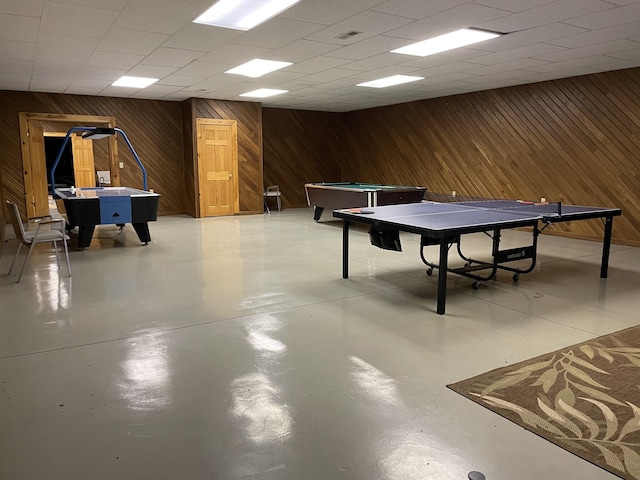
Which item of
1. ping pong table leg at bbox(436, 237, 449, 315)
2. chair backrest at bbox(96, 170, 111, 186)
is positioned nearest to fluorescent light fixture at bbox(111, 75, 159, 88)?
chair backrest at bbox(96, 170, 111, 186)

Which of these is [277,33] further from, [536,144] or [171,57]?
[536,144]

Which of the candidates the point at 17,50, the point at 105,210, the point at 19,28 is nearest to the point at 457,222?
the point at 19,28

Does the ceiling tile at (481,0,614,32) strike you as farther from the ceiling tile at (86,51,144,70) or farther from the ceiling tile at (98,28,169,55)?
the ceiling tile at (86,51,144,70)

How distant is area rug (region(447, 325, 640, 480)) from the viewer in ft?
6.97

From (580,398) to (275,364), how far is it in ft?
5.64

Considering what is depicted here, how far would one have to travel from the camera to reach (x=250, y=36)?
17.1 ft

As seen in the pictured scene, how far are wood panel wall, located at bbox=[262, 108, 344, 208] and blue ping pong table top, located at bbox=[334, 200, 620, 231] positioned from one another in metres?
7.52

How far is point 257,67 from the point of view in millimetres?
7070

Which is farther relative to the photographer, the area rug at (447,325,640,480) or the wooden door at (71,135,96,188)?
the wooden door at (71,135,96,188)

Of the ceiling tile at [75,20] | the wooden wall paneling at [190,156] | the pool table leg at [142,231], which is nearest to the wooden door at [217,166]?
the wooden wall paneling at [190,156]

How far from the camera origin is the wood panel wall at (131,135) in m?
9.41

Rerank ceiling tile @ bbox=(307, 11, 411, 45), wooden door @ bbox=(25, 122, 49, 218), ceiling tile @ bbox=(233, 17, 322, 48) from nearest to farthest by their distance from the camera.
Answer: ceiling tile @ bbox=(307, 11, 411, 45), ceiling tile @ bbox=(233, 17, 322, 48), wooden door @ bbox=(25, 122, 49, 218)

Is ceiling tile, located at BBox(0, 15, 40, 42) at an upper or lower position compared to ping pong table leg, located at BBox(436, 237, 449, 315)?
upper

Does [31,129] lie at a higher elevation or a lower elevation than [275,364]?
higher
